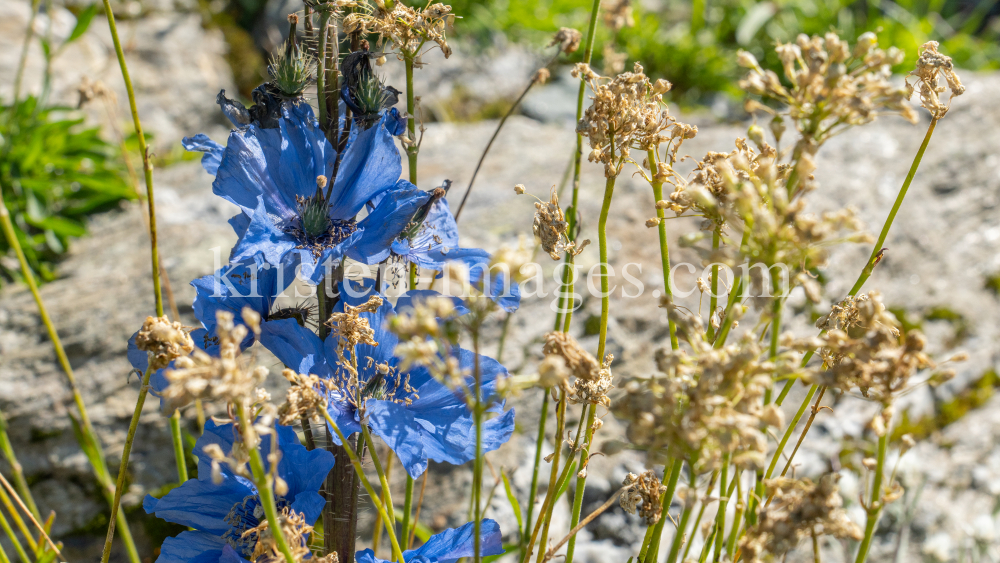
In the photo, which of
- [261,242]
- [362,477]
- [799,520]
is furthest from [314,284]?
[799,520]

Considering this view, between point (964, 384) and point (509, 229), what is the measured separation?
1.26 meters

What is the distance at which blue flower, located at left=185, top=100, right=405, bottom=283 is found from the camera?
1.91ft

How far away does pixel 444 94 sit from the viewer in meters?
3.36

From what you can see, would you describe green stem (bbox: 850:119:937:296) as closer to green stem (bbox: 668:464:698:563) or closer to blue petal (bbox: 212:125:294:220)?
green stem (bbox: 668:464:698:563)

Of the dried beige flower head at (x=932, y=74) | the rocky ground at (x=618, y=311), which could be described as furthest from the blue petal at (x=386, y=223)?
the rocky ground at (x=618, y=311)

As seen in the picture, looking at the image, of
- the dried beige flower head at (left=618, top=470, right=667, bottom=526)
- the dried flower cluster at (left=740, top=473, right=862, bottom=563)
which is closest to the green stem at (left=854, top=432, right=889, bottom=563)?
the dried flower cluster at (left=740, top=473, right=862, bottom=563)

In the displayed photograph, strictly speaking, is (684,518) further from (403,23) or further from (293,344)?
(403,23)

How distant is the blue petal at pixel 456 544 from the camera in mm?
641

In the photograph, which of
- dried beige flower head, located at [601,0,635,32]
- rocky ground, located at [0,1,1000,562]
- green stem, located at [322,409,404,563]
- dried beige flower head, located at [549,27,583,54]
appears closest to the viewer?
green stem, located at [322,409,404,563]

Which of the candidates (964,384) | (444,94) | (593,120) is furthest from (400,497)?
(444,94)

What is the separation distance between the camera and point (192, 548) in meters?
0.64

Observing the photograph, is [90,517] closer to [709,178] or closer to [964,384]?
[709,178]

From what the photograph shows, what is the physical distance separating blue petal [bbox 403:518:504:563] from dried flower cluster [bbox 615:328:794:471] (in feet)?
0.87

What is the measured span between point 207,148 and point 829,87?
51 cm
